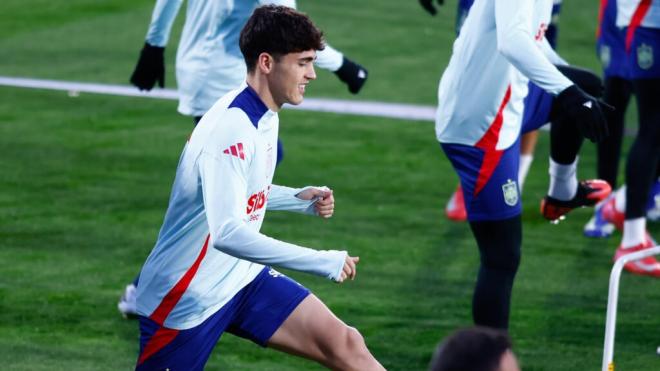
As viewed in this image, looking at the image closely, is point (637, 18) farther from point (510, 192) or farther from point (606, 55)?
point (510, 192)

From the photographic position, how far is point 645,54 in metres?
8.51

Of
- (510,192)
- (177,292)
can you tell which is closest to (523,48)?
(510,192)

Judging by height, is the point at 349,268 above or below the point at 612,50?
above

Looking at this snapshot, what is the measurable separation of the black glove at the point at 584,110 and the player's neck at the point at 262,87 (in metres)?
1.47

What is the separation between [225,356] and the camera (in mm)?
7199

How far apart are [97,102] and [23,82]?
112 centimetres

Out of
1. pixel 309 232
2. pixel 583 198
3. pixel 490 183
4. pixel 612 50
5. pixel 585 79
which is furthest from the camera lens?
pixel 612 50

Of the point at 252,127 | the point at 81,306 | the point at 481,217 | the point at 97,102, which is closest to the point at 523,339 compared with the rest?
the point at 481,217

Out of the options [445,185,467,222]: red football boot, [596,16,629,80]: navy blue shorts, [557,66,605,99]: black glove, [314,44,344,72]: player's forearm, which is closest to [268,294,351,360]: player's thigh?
[557,66,605,99]: black glove

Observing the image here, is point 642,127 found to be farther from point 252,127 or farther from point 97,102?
point 97,102

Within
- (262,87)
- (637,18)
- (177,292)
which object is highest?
(262,87)

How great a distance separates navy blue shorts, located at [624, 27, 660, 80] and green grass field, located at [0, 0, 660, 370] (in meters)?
1.22

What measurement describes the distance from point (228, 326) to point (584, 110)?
175 centimetres

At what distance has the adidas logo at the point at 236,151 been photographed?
4.96 metres
